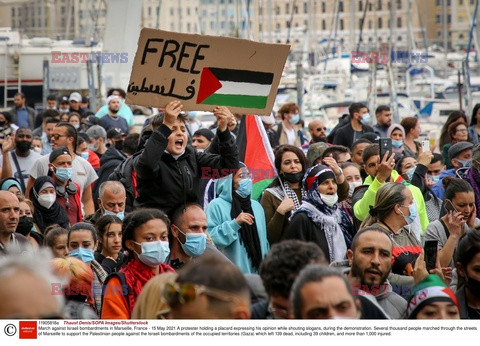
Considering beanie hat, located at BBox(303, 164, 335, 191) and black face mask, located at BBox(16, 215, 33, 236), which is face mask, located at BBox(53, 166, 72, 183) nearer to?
black face mask, located at BBox(16, 215, 33, 236)

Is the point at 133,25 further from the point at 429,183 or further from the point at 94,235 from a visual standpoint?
the point at 94,235

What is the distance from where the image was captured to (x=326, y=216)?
8.45 metres

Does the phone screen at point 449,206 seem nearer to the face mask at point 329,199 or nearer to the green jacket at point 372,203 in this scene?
the green jacket at point 372,203

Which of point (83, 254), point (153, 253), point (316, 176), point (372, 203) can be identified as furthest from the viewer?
point (372, 203)

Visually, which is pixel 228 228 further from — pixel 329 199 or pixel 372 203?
pixel 372 203

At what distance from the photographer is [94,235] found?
26.4ft

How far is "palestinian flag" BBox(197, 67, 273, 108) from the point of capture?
323 inches

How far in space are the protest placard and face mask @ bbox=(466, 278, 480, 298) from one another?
2462 mm

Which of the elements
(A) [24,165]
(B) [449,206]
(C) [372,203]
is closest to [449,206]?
(B) [449,206]

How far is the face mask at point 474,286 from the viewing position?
6258 millimetres

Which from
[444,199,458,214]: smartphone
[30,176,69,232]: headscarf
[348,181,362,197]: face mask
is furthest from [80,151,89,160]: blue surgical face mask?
[444,199,458,214]: smartphone

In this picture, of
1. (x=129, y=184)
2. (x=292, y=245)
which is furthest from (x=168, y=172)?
(x=292, y=245)

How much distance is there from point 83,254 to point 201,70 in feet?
4.59

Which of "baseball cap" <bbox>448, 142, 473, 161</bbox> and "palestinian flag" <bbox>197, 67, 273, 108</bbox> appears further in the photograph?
"baseball cap" <bbox>448, 142, 473, 161</bbox>
